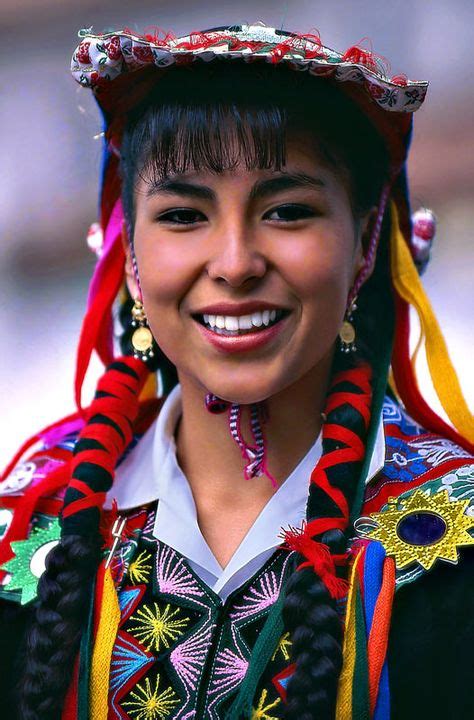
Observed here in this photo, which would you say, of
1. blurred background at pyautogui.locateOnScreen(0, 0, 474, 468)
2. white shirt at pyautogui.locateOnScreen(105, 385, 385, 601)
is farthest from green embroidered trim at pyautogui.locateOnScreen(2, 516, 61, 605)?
blurred background at pyautogui.locateOnScreen(0, 0, 474, 468)

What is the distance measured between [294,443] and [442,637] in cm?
48

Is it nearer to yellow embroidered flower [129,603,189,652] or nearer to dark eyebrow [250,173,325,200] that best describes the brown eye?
dark eyebrow [250,173,325,200]

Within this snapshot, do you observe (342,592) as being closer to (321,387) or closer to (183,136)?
(321,387)

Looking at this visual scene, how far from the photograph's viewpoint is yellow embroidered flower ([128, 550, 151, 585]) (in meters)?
2.03

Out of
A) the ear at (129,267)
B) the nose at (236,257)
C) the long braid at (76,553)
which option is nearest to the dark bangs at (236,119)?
the nose at (236,257)

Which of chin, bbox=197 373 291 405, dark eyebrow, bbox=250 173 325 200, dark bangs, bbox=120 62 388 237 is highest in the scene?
dark bangs, bbox=120 62 388 237

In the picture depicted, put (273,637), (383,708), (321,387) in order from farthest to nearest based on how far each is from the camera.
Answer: (321,387)
(273,637)
(383,708)

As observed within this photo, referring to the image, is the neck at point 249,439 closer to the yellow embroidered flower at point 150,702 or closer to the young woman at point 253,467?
the young woman at point 253,467

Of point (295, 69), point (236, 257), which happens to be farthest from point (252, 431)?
point (295, 69)

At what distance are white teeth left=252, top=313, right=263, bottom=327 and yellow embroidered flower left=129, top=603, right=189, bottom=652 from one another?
524 millimetres

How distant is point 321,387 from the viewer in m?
2.15

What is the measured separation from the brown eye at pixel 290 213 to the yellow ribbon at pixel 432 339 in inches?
15.8

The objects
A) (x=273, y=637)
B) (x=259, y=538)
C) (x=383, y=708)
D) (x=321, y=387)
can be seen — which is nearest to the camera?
(x=383, y=708)

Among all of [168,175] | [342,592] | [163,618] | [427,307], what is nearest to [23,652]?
[163,618]
